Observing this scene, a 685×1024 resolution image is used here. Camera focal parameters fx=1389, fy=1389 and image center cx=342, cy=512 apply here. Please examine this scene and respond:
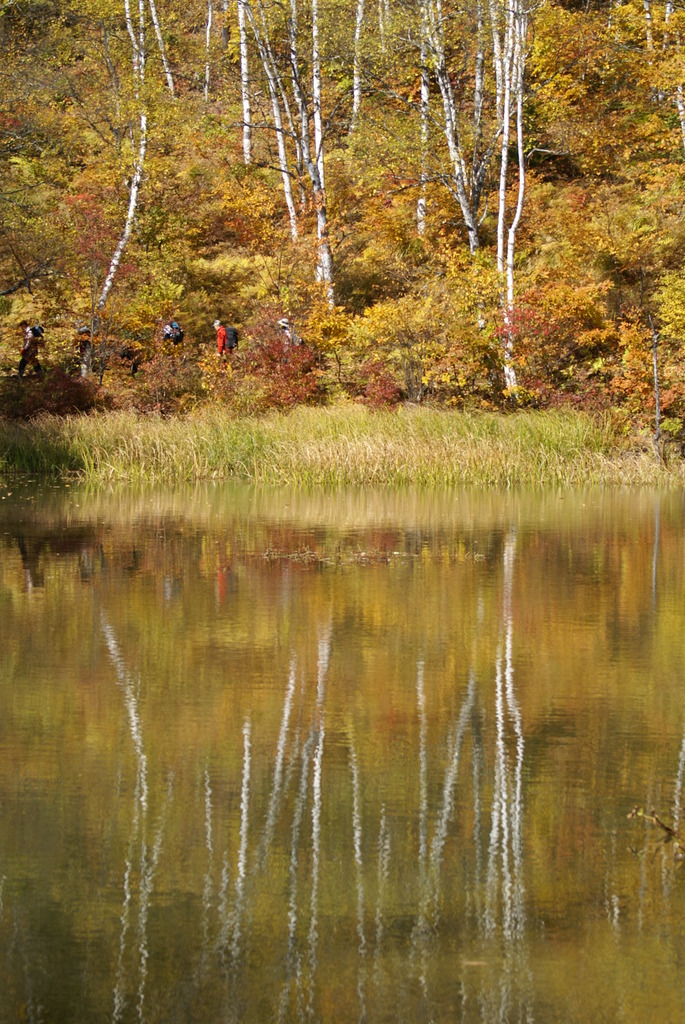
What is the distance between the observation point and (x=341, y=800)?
5.08 meters

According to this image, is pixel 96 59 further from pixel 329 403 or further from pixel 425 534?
pixel 425 534

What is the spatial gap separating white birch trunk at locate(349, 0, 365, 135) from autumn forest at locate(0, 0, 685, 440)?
123 mm

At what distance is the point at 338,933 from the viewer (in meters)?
3.90

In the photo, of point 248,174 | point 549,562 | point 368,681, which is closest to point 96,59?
point 248,174

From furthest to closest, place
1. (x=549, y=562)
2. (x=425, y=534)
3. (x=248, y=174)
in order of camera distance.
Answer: (x=248, y=174) → (x=425, y=534) → (x=549, y=562)

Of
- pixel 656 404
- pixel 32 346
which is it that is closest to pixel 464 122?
pixel 656 404

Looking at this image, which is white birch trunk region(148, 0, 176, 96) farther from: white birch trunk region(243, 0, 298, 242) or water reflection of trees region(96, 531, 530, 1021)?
water reflection of trees region(96, 531, 530, 1021)

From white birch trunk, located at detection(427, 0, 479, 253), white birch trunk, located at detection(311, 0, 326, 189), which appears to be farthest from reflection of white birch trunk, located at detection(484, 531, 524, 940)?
white birch trunk, located at detection(311, 0, 326, 189)

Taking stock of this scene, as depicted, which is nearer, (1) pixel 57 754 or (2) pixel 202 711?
(1) pixel 57 754

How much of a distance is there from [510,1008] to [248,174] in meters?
40.2

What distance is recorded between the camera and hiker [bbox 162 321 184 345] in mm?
35188

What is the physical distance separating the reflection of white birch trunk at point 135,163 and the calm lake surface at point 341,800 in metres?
25.9

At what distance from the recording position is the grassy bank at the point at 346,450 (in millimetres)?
24188

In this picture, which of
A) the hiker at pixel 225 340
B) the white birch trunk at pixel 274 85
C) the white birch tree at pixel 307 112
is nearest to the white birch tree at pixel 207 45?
the white birch trunk at pixel 274 85
